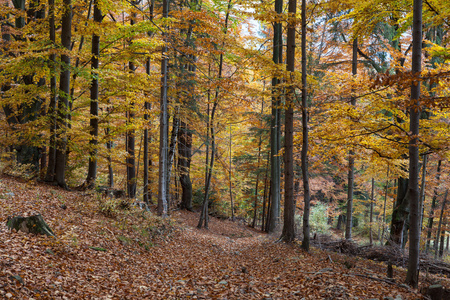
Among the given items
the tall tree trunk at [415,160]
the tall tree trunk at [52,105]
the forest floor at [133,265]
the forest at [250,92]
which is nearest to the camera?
the forest floor at [133,265]

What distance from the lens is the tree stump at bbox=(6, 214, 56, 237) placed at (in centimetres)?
550

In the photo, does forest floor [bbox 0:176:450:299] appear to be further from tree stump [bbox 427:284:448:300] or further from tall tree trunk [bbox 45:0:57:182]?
tall tree trunk [bbox 45:0:57:182]

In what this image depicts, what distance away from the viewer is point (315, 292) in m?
5.39

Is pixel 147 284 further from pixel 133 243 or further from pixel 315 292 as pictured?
pixel 315 292

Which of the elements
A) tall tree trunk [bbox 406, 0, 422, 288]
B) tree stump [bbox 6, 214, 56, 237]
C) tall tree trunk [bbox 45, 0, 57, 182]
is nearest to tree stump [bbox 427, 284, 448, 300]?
tall tree trunk [bbox 406, 0, 422, 288]

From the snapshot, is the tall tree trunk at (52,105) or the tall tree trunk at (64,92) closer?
the tall tree trunk at (52,105)

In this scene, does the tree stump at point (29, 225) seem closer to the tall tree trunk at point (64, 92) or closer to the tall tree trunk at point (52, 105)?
the tall tree trunk at point (64, 92)

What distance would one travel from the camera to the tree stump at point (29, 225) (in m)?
5.50

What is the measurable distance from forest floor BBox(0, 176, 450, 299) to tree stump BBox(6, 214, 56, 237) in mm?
149

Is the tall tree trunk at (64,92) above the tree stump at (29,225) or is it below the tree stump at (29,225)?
above

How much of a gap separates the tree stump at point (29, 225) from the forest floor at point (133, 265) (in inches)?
5.9

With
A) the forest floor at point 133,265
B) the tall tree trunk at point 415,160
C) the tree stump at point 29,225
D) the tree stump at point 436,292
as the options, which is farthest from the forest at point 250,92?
the tree stump at point 436,292

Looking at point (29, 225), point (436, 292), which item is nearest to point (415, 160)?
point (436, 292)

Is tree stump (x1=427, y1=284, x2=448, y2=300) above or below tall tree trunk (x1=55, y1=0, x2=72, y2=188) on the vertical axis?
below
